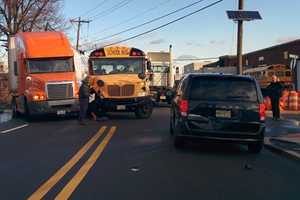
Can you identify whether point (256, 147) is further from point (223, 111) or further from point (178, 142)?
point (178, 142)

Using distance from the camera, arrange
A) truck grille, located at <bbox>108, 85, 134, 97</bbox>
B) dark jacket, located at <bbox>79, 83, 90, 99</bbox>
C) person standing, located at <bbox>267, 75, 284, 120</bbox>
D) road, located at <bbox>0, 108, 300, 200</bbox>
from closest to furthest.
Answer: road, located at <bbox>0, 108, 300, 200</bbox> < dark jacket, located at <bbox>79, 83, 90, 99</bbox> < person standing, located at <bbox>267, 75, 284, 120</bbox> < truck grille, located at <bbox>108, 85, 134, 97</bbox>

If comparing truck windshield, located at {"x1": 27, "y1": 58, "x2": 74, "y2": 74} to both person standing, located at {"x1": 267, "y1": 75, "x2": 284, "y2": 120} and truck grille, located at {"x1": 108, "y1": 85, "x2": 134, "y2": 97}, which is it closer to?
truck grille, located at {"x1": 108, "y1": 85, "x2": 134, "y2": 97}

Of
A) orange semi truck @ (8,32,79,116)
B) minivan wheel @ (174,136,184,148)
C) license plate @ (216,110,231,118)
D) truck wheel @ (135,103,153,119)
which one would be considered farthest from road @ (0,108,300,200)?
truck wheel @ (135,103,153,119)

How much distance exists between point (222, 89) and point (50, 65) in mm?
12187

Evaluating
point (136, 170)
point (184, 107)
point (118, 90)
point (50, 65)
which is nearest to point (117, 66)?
point (118, 90)

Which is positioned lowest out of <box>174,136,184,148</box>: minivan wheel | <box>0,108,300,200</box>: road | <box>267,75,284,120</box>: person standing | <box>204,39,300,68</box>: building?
<box>0,108,300,200</box>: road

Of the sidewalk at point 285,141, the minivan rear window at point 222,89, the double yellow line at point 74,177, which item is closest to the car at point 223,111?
the minivan rear window at point 222,89

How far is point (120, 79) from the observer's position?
2241cm

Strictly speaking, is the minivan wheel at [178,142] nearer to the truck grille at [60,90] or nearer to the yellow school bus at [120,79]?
the yellow school bus at [120,79]

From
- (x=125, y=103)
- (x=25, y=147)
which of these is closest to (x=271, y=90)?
(x=125, y=103)

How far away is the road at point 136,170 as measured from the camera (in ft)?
26.7

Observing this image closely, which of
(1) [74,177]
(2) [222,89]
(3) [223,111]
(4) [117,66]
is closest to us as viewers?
(1) [74,177]

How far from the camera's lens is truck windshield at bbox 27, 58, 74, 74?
75.6 ft

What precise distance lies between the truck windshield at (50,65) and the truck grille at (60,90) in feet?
2.49
